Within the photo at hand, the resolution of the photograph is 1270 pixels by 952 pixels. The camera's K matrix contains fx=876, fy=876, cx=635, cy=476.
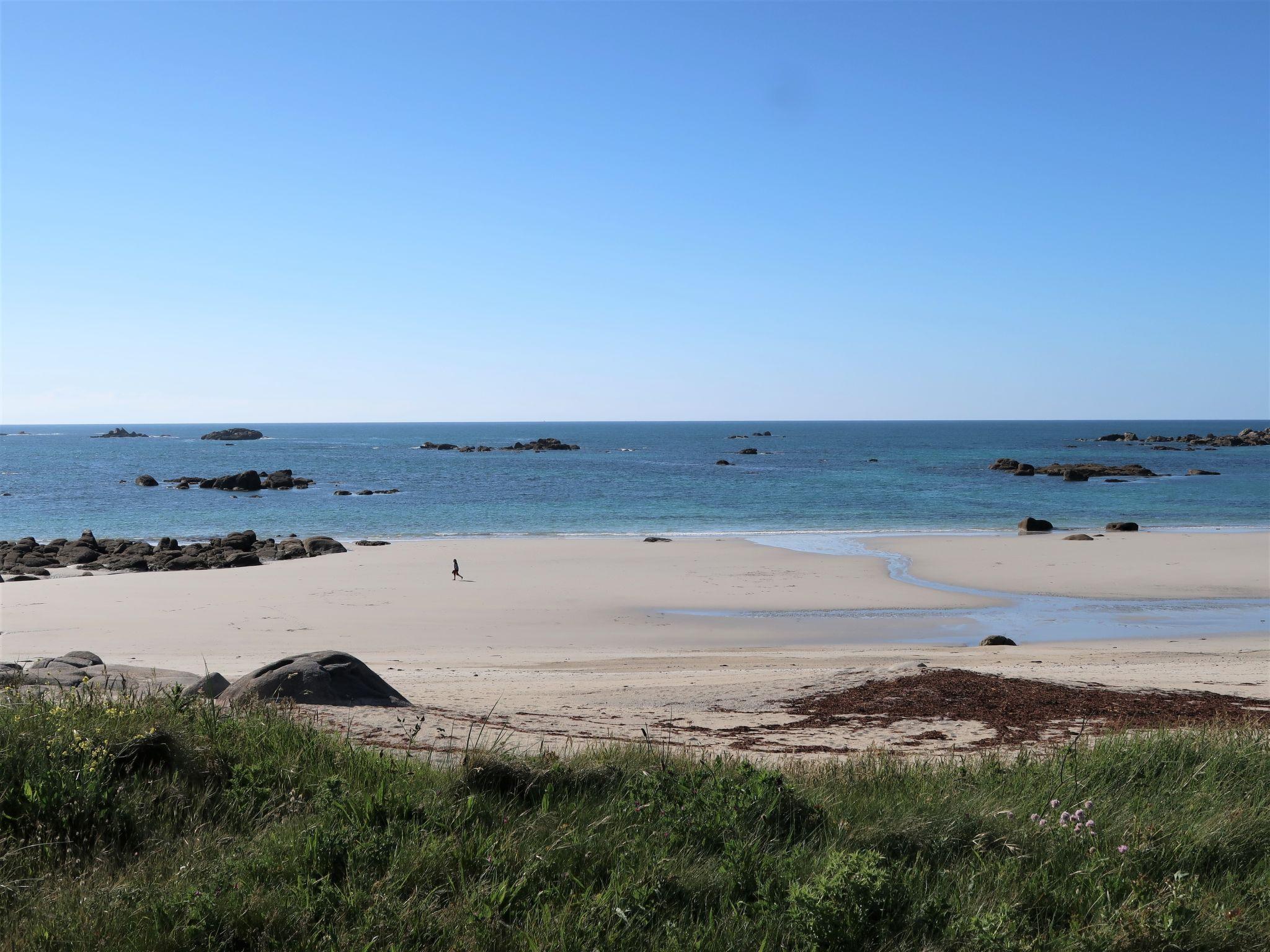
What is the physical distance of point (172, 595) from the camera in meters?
26.0

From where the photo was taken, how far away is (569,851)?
4598mm

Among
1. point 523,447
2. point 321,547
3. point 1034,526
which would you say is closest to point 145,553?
point 321,547

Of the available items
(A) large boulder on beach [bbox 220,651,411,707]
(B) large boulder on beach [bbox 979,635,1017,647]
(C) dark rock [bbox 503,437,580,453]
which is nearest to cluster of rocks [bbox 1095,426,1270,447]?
(C) dark rock [bbox 503,437,580,453]

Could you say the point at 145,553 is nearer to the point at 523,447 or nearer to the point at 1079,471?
the point at 1079,471

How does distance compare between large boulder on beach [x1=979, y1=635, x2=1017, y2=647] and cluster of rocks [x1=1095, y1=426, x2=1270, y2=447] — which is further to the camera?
cluster of rocks [x1=1095, y1=426, x2=1270, y2=447]

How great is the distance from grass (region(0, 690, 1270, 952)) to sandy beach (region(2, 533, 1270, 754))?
5.79 feet

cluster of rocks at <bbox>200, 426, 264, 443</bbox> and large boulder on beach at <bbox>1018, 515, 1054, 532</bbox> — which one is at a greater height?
cluster of rocks at <bbox>200, 426, 264, 443</bbox>

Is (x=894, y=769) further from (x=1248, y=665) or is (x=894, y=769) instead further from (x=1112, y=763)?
(x=1248, y=665)

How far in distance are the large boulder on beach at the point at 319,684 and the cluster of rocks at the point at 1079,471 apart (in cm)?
7498

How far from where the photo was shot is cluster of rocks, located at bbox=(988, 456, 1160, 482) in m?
76.0

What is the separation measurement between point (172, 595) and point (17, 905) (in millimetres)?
24606

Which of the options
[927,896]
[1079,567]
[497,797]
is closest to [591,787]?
[497,797]

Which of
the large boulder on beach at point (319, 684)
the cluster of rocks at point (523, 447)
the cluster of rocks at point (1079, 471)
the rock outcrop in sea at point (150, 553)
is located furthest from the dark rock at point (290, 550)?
the cluster of rocks at point (523, 447)

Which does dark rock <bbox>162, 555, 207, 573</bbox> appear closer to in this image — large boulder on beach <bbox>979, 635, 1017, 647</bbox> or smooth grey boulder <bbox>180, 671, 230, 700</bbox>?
smooth grey boulder <bbox>180, 671, 230, 700</bbox>
